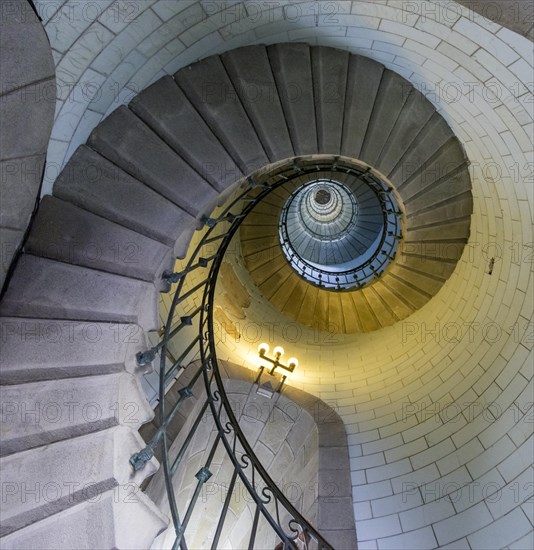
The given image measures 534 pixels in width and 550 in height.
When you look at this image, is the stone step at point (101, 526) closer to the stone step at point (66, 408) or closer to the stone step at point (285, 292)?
the stone step at point (66, 408)

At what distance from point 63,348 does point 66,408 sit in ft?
1.31

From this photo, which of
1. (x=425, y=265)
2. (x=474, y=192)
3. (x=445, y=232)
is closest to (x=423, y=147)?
(x=474, y=192)

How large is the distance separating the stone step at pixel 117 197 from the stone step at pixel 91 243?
84 mm

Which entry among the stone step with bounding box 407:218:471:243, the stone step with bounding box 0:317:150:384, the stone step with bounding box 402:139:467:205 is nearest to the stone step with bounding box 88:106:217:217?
the stone step with bounding box 0:317:150:384

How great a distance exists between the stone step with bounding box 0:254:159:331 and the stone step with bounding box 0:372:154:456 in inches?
17.9

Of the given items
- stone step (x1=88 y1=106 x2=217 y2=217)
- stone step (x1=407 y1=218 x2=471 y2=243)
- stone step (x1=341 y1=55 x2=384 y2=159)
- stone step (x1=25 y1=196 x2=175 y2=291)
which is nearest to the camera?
stone step (x1=25 y1=196 x2=175 y2=291)

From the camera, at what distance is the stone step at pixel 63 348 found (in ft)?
8.46

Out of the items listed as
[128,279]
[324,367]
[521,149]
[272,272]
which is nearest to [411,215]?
[521,149]

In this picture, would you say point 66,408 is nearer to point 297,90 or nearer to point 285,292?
point 297,90

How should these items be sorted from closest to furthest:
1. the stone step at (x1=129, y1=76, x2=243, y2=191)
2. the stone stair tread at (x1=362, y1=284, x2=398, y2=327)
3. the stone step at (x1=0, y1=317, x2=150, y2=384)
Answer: the stone step at (x1=0, y1=317, x2=150, y2=384), the stone step at (x1=129, y1=76, x2=243, y2=191), the stone stair tread at (x1=362, y1=284, x2=398, y2=327)

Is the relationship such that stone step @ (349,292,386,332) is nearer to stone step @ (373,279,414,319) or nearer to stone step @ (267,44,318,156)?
Result: stone step @ (373,279,414,319)

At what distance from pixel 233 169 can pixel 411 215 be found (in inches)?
121

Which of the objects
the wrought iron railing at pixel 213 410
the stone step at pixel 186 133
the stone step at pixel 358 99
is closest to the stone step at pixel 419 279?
the wrought iron railing at pixel 213 410

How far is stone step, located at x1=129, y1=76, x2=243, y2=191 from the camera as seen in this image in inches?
144
